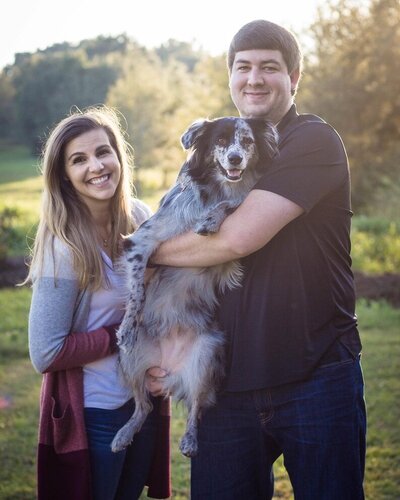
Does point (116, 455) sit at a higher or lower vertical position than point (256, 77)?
lower

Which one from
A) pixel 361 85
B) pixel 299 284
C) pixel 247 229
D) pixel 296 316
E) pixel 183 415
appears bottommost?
pixel 183 415

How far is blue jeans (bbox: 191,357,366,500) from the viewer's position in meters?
2.34

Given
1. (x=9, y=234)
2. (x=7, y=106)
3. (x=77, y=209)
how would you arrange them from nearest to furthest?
(x=77, y=209) → (x=9, y=234) → (x=7, y=106)

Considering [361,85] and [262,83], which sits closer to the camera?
[262,83]

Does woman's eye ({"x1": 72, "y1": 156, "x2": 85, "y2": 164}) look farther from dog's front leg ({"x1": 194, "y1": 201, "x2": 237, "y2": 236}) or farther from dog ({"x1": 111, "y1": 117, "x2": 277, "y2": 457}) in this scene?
dog's front leg ({"x1": 194, "y1": 201, "x2": 237, "y2": 236})

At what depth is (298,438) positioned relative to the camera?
93.2 inches

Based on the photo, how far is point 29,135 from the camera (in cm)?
4950

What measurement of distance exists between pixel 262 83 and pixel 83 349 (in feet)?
4.71

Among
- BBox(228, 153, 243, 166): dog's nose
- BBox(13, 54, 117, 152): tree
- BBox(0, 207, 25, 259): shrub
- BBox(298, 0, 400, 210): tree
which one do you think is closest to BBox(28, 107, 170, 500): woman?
BBox(228, 153, 243, 166): dog's nose

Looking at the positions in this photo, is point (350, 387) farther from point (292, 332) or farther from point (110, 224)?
point (110, 224)

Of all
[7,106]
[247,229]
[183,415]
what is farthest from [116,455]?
[7,106]

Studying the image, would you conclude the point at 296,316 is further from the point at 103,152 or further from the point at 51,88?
the point at 51,88

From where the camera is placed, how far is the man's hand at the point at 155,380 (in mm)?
3053

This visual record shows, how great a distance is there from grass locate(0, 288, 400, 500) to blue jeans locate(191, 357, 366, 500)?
7.48 feet
